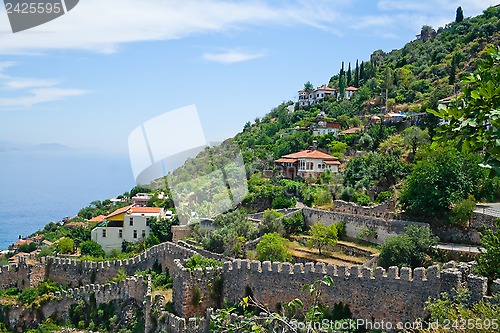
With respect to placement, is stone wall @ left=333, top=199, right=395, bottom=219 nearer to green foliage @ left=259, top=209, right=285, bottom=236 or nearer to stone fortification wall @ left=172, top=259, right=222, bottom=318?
green foliage @ left=259, top=209, right=285, bottom=236

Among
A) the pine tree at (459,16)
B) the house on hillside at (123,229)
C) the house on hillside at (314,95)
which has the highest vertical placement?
the pine tree at (459,16)

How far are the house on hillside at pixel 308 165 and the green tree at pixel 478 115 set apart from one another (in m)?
32.9

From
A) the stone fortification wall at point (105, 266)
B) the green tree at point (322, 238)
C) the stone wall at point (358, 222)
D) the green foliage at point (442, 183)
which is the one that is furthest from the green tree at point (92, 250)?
→ the green foliage at point (442, 183)

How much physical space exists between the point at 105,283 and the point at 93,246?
20.7 ft

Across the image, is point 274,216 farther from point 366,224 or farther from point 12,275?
point 12,275

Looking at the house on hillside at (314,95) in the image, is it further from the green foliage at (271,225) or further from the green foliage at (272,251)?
the green foliage at (272,251)

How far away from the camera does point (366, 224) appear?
2475cm

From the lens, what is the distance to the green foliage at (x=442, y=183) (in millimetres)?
22875

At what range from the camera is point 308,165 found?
134 ft

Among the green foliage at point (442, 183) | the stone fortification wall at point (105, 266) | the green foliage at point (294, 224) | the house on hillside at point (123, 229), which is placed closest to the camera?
the green foliage at point (442, 183)

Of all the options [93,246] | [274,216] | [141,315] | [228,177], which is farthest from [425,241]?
[228,177]

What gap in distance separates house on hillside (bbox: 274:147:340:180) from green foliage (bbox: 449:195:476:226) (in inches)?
711

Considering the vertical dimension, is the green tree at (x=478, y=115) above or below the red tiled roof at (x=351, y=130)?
above

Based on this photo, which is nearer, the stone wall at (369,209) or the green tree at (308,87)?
the stone wall at (369,209)
